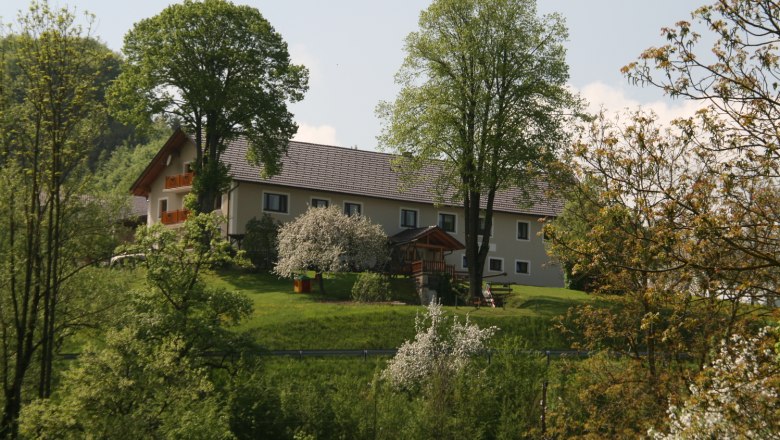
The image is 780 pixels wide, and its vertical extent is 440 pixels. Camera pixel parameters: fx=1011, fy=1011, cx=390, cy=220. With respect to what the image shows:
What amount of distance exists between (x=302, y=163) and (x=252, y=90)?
1057 cm

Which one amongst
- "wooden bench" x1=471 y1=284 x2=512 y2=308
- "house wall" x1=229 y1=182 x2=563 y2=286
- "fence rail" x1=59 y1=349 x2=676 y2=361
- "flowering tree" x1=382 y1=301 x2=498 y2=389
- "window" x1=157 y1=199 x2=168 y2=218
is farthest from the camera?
"window" x1=157 y1=199 x2=168 y2=218

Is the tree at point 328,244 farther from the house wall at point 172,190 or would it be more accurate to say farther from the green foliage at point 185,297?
the green foliage at point 185,297

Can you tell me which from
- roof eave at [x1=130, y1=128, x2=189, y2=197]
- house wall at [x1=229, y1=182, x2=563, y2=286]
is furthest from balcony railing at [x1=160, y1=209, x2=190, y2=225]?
roof eave at [x1=130, y1=128, x2=189, y2=197]

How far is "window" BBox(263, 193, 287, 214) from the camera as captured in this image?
211 feet

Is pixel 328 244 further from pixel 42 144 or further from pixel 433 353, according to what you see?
pixel 42 144

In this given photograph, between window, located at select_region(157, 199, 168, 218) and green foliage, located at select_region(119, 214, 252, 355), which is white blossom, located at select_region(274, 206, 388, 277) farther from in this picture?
green foliage, located at select_region(119, 214, 252, 355)

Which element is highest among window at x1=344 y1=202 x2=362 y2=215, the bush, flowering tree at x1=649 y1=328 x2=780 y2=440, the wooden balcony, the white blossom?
window at x1=344 y1=202 x2=362 y2=215

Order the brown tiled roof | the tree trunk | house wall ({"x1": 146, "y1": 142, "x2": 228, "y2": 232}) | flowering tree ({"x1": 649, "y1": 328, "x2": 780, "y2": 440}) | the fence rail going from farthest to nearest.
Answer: house wall ({"x1": 146, "y1": 142, "x2": 228, "y2": 232}) < the brown tiled roof < the tree trunk < the fence rail < flowering tree ({"x1": 649, "y1": 328, "x2": 780, "y2": 440})

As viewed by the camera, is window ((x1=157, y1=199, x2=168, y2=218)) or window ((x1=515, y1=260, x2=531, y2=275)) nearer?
window ((x1=157, y1=199, x2=168, y2=218))

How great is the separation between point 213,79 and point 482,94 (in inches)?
634

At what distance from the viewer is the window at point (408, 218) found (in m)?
68.1

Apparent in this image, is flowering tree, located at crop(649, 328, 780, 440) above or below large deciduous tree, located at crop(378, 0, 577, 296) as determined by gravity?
below

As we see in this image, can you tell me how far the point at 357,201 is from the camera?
67062mm

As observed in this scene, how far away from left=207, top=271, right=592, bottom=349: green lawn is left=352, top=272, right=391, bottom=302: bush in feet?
2.92
